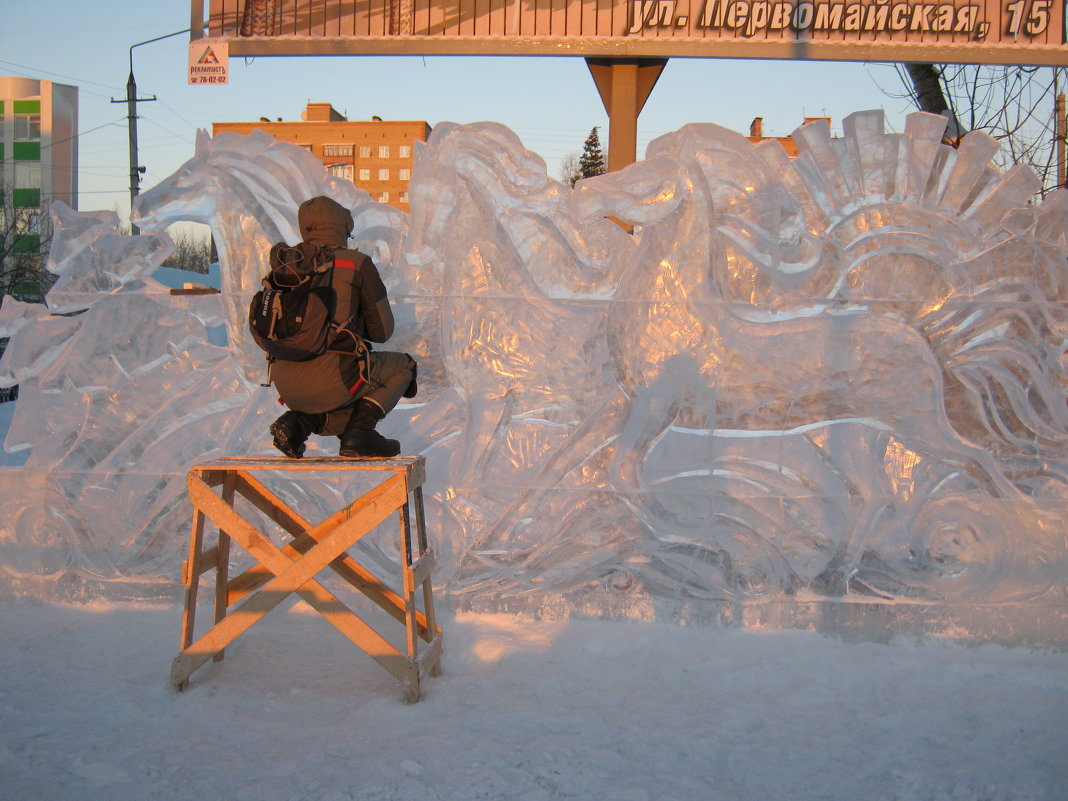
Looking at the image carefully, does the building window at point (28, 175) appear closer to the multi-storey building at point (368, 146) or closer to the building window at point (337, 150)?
the multi-storey building at point (368, 146)

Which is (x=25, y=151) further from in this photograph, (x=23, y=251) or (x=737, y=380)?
(x=737, y=380)

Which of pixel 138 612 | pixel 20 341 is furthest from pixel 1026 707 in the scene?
pixel 20 341

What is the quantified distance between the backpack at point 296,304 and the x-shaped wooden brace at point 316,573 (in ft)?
2.14

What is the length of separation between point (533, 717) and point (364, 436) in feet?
4.51

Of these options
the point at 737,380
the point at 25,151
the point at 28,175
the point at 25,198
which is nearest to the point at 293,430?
the point at 737,380

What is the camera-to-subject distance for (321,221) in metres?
3.92

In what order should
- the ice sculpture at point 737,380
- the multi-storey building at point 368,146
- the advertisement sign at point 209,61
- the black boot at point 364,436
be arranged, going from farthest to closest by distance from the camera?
the multi-storey building at point 368,146, the advertisement sign at point 209,61, the ice sculpture at point 737,380, the black boot at point 364,436

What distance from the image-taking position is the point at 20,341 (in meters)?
5.20

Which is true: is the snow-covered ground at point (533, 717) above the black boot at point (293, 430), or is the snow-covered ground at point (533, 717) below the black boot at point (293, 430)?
below

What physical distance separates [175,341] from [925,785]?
436 cm

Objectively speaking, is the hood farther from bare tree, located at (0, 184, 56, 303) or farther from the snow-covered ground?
bare tree, located at (0, 184, 56, 303)

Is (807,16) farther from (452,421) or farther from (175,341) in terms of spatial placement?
(175,341)

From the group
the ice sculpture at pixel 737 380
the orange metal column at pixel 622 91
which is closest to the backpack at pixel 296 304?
the ice sculpture at pixel 737 380

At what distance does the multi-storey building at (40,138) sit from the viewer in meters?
32.5
